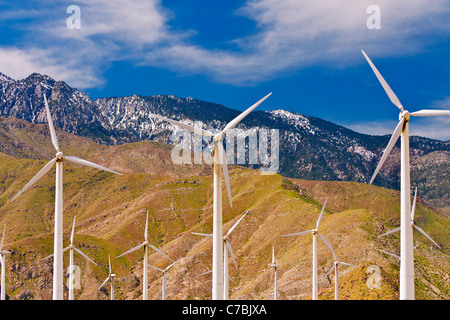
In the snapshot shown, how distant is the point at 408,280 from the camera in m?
42.4

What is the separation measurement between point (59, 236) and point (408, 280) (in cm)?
2951
